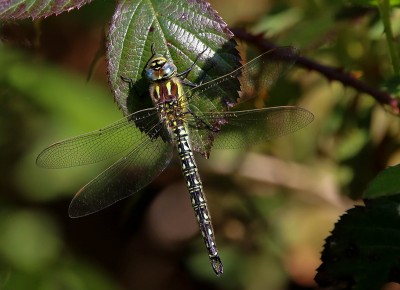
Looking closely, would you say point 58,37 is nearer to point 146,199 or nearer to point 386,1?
point 146,199

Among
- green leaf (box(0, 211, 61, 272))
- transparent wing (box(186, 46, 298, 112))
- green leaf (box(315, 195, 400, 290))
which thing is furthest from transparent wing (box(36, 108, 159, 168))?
green leaf (box(315, 195, 400, 290))

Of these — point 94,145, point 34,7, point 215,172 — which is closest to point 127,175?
point 94,145

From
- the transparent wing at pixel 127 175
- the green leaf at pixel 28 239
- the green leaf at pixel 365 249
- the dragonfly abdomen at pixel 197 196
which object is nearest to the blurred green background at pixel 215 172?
the green leaf at pixel 28 239

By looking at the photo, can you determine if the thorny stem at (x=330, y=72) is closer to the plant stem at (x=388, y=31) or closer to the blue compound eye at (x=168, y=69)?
the plant stem at (x=388, y=31)

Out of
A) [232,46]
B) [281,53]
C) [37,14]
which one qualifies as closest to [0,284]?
[37,14]

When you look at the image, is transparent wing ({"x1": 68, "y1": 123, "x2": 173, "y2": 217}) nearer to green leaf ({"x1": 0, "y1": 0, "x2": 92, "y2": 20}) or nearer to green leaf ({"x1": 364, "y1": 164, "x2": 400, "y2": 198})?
green leaf ({"x1": 0, "y1": 0, "x2": 92, "y2": 20})
